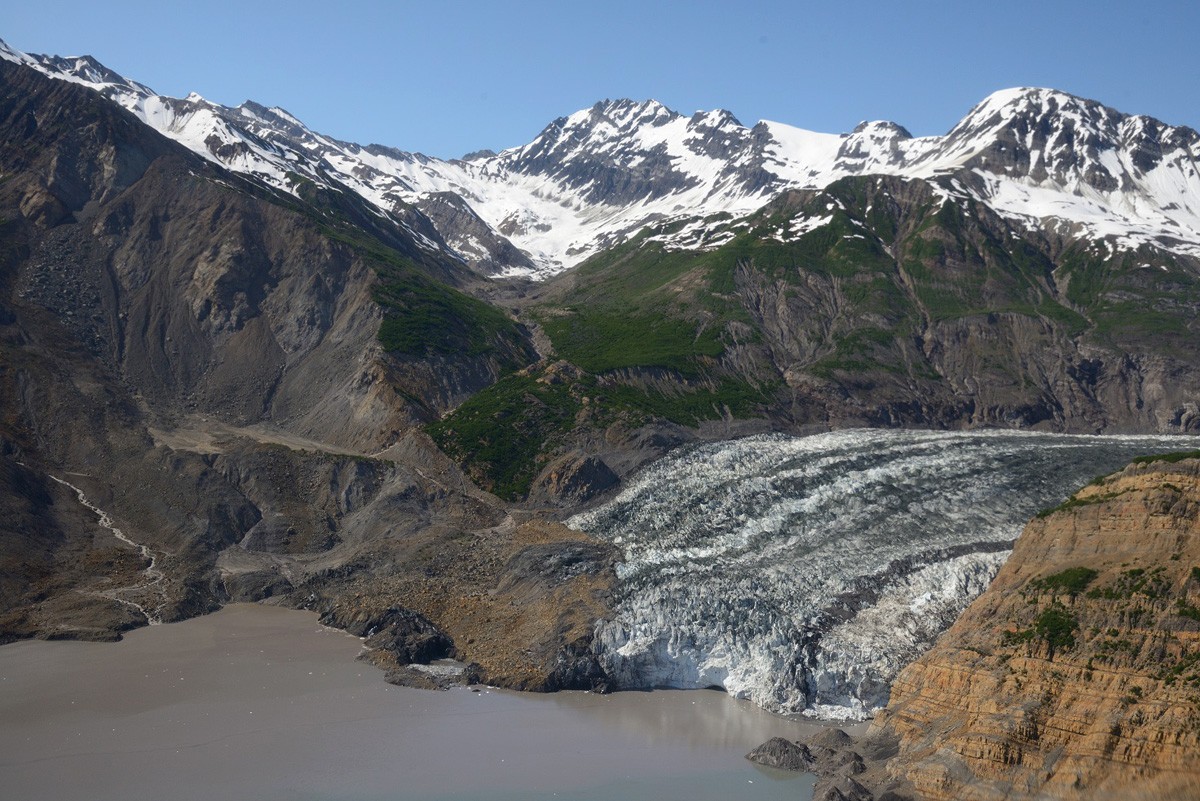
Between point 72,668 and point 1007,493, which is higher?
point 1007,493

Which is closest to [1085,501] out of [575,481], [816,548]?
[816,548]

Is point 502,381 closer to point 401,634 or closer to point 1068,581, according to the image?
point 401,634

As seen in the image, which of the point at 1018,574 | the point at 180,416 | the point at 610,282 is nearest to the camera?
the point at 1018,574

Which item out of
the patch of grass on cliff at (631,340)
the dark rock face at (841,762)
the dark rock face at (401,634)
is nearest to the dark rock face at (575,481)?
the dark rock face at (401,634)

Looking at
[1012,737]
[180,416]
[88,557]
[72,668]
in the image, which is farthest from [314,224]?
[1012,737]

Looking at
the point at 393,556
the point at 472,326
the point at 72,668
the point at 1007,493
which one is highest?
the point at 472,326

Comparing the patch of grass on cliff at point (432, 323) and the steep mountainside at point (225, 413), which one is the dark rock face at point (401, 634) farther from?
the patch of grass on cliff at point (432, 323)

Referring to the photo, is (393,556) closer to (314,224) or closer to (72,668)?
(72,668)
